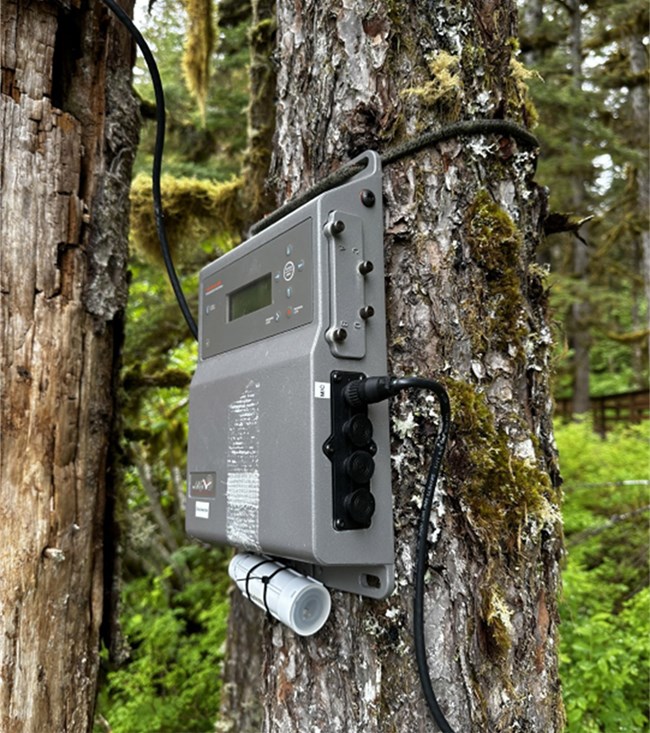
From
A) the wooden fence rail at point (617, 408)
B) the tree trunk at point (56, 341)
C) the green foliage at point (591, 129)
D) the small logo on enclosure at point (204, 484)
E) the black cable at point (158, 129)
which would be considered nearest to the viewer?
the small logo on enclosure at point (204, 484)

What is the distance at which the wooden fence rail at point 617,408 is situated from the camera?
461 inches

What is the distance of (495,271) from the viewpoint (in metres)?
1.22

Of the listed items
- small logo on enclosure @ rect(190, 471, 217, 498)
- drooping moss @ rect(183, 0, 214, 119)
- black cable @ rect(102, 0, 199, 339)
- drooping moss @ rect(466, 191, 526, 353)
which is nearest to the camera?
drooping moss @ rect(466, 191, 526, 353)

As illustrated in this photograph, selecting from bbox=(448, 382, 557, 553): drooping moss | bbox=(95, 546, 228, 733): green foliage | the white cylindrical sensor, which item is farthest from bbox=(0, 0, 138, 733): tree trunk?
bbox=(95, 546, 228, 733): green foliage

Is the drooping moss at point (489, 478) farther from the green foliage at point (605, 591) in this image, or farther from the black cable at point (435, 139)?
the green foliage at point (605, 591)

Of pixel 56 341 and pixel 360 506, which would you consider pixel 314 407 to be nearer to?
pixel 360 506

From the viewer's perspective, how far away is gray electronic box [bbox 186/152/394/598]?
3.47ft

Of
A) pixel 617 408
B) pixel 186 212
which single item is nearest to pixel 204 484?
pixel 186 212

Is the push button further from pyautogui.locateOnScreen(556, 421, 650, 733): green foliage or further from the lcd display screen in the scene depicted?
pyautogui.locateOnScreen(556, 421, 650, 733): green foliage

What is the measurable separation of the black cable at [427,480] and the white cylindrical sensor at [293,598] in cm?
18

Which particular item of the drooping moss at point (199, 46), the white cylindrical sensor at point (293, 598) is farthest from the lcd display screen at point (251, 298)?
the drooping moss at point (199, 46)

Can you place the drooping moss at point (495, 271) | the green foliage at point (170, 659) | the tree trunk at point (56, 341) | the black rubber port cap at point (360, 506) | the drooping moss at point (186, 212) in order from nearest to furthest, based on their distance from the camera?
the black rubber port cap at point (360, 506) → the drooping moss at point (495, 271) → the tree trunk at point (56, 341) → the drooping moss at point (186, 212) → the green foliage at point (170, 659)

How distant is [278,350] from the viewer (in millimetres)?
1193

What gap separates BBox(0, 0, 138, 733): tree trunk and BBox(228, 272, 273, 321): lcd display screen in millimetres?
462
